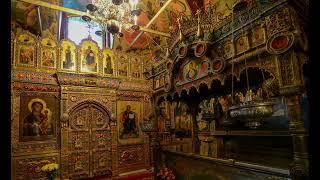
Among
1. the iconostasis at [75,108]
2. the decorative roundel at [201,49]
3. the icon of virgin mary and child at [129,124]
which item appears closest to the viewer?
the decorative roundel at [201,49]

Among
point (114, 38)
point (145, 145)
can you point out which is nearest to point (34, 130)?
point (145, 145)

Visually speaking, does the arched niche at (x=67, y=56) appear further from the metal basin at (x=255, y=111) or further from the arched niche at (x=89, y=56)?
the metal basin at (x=255, y=111)

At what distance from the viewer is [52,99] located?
8.18 metres

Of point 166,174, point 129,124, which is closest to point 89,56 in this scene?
point 129,124

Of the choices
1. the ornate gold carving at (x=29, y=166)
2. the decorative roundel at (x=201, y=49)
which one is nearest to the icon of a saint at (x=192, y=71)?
the decorative roundel at (x=201, y=49)

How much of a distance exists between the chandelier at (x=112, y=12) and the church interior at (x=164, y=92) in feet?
0.10

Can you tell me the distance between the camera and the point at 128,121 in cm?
977

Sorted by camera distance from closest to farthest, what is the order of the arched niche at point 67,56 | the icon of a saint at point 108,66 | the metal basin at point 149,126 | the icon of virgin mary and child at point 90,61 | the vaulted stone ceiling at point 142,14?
the metal basin at point 149,126 → the vaulted stone ceiling at point 142,14 → the arched niche at point 67,56 → the icon of virgin mary and child at point 90,61 → the icon of a saint at point 108,66

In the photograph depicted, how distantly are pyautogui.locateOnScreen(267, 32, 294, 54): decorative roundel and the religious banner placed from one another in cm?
796

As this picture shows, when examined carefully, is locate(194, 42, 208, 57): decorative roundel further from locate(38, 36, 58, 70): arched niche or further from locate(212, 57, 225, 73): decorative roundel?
locate(38, 36, 58, 70): arched niche

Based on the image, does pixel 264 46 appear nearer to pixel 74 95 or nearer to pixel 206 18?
pixel 206 18

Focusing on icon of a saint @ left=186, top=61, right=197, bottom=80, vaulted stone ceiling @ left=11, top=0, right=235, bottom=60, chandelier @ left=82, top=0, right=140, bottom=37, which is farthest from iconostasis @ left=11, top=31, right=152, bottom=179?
icon of a saint @ left=186, top=61, right=197, bottom=80

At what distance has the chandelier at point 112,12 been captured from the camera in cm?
493

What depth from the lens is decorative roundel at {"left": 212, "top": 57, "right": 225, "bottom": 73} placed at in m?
3.50
